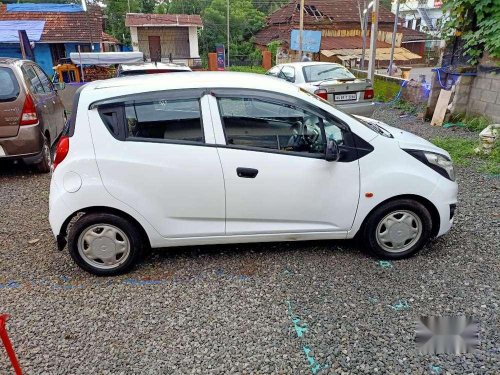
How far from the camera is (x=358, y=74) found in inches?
597

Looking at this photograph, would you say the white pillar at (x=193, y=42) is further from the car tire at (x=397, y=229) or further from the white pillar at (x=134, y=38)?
the car tire at (x=397, y=229)

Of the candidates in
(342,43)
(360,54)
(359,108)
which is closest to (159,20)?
(342,43)

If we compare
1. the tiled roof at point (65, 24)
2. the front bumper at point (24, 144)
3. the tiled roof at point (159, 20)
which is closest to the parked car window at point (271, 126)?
the front bumper at point (24, 144)

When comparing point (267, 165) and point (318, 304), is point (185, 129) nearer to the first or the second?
point (267, 165)

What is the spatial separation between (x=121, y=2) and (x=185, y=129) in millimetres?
37785

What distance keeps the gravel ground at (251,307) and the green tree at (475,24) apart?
17.3ft

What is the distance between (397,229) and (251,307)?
1.52 metres

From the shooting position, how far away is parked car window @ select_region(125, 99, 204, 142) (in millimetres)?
3182

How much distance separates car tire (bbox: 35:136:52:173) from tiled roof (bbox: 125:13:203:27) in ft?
93.0

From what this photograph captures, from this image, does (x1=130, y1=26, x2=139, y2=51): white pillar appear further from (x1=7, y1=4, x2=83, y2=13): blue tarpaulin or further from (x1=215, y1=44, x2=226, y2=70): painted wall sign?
(x1=215, y1=44, x2=226, y2=70): painted wall sign

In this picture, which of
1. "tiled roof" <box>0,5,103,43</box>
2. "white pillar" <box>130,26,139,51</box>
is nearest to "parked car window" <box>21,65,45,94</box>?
"tiled roof" <box>0,5,103,43</box>

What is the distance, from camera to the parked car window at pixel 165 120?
10.4 ft

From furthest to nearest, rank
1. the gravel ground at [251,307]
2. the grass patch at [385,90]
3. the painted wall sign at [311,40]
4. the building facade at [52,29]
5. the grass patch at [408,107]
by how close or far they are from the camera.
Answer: the building facade at [52,29], the painted wall sign at [311,40], the grass patch at [385,90], the grass patch at [408,107], the gravel ground at [251,307]

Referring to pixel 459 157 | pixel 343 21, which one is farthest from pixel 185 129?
pixel 343 21
